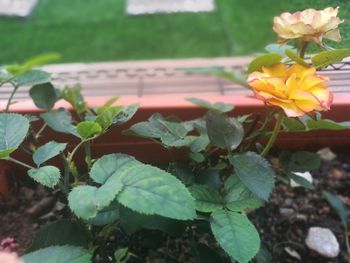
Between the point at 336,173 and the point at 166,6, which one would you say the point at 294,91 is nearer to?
Answer: the point at 336,173

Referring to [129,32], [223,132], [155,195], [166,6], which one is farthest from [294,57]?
[166,6]

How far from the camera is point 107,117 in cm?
68

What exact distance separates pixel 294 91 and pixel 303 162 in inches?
8.9

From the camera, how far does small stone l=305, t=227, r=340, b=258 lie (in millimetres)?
856

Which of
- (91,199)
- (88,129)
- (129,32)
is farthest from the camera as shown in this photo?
(129,32)

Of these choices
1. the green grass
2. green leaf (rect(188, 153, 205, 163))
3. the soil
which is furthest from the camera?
the green grass

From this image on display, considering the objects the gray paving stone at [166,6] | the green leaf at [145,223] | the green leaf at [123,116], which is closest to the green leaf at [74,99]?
the green leaf at [123,116]

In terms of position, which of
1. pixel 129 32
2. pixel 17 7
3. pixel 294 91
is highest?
pixel 294 91

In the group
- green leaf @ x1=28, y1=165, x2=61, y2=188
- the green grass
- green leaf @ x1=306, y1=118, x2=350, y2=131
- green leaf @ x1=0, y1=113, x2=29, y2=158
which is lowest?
the green grass

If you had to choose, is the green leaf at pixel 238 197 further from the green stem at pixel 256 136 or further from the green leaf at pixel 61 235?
the green leaf at pixel 61 235

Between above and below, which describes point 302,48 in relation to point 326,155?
above

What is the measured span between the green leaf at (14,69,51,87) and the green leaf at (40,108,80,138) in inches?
2.2

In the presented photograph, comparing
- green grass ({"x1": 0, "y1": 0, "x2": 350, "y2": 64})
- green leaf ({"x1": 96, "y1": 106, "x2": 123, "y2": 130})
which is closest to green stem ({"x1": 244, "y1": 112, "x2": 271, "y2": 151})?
green leaf ({"x1": 96, "y1": 106, "x2": 123, "y2": 130})

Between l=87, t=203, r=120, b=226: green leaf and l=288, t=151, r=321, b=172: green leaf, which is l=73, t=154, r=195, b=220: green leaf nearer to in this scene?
l=87, t=203, r=120, b=226: green leaf
